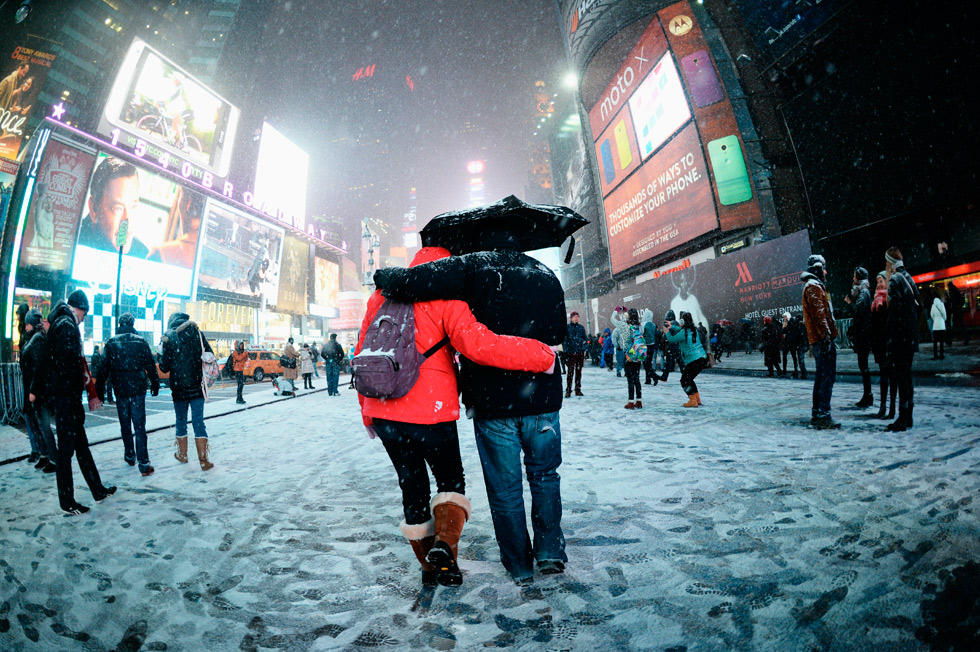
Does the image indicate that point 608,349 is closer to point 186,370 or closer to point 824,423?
point 824,423

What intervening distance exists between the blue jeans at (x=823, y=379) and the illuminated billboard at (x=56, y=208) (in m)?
39.7

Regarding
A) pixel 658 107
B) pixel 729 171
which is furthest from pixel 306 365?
pixel 658 107

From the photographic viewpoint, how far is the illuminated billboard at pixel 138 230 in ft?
105

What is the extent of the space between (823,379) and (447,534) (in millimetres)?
5100

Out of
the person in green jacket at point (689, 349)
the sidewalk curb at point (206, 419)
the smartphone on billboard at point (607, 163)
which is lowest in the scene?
the sidewalk curb at point (206, 419)

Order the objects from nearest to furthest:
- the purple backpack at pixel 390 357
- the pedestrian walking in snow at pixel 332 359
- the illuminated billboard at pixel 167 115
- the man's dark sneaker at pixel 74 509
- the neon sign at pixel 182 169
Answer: the purple backpack at pixel 390 357 < the man's dark sneaker at pixel 74 509 < the pedestrian walking in snow at pixel 332 359 < the neon sign at pixel 182 169 < the illuminated billboard at pixel 167 115

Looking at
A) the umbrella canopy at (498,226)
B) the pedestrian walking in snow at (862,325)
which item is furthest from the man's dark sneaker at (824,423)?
the umbrella canopy at (498,226)

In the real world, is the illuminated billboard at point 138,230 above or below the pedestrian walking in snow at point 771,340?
above

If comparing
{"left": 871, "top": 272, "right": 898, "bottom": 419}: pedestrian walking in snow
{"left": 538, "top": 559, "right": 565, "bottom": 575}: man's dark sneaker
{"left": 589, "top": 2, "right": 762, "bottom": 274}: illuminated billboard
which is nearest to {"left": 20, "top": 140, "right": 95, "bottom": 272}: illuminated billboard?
{"left": 589, "top": 2, "right": 762, "bottom": 274}: illuminated billboard

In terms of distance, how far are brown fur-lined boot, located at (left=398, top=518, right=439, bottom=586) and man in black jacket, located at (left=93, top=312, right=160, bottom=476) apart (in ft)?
14.8

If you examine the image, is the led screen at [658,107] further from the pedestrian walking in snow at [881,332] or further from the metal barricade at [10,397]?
the metal barricade at [10,397]

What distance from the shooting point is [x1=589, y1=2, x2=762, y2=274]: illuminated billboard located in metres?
21.8

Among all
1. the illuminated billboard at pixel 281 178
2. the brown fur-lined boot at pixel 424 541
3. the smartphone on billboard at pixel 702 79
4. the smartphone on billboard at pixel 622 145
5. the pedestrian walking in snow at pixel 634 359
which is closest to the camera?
the brown fur-lined boot at pixel 424 541

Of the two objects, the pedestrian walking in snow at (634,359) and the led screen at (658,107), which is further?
A: the led screen at (658,107)
